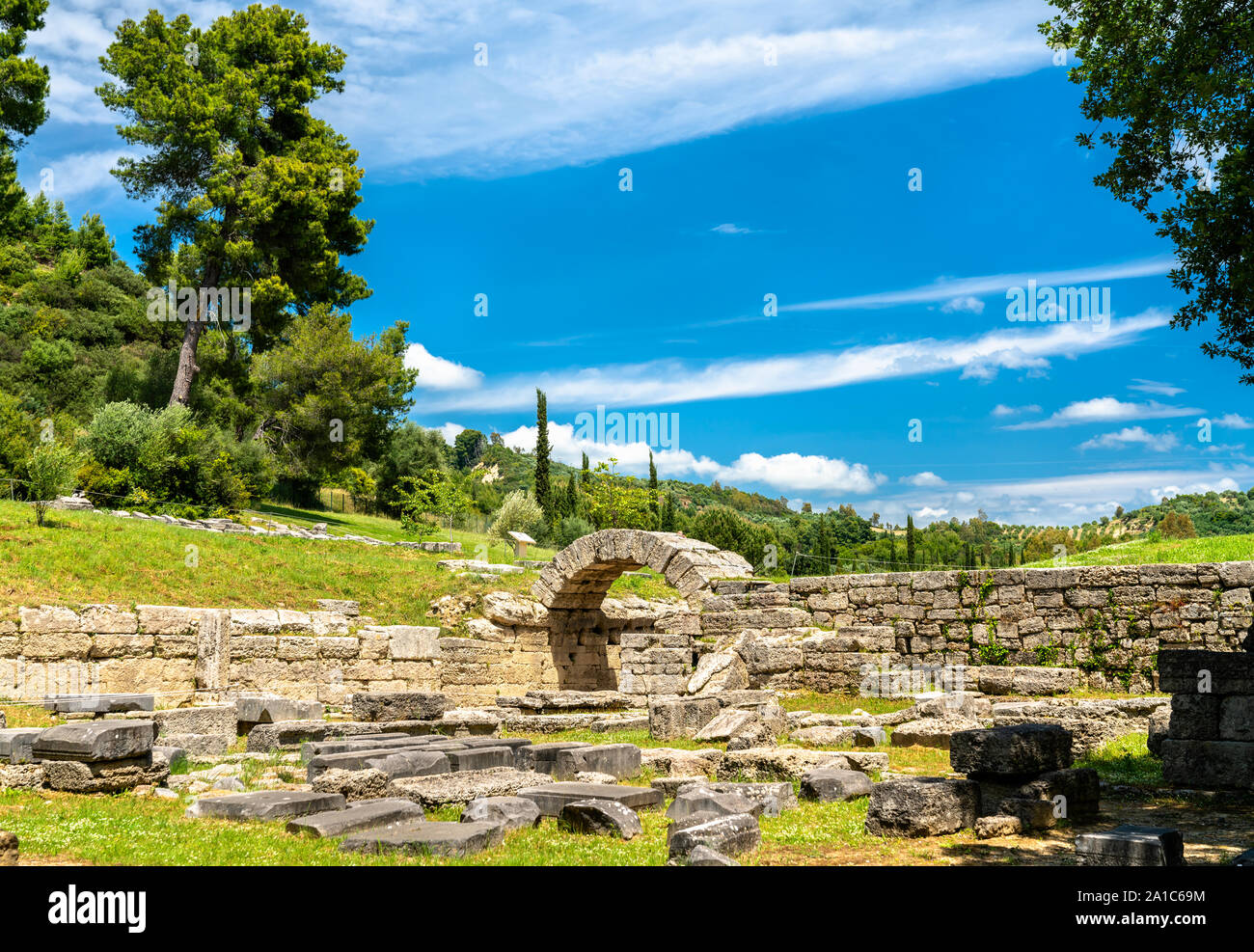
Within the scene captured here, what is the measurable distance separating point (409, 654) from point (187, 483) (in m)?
12.5

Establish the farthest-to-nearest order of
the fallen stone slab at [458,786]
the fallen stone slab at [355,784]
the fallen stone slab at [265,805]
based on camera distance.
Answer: the fallen stone slab at [355,784] → the fallen stone slab at [458,786] → the fallen stone slab at [265,805]

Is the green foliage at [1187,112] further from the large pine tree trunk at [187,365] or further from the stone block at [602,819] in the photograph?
the large pine tree trunk at [187,365]

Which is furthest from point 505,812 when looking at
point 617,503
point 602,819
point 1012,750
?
point 617,503

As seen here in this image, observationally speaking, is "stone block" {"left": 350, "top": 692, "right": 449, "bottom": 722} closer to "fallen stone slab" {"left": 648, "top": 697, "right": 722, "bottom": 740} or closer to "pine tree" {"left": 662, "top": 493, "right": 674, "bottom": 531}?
"fallen stone slab" {"left": 648, "top": 697, "right": 722, "bottom": 740}

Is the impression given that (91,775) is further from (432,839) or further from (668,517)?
(668,517)

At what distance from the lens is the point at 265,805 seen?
645 cm

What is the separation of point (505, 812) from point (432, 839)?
Answer: 1.12m

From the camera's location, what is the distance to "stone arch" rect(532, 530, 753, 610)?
1770 cm

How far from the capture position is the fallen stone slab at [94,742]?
24.7 feet

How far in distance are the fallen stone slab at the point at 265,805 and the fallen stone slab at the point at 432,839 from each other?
0.96m

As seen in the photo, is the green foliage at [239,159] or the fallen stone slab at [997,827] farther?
the green foliage at [239,159]

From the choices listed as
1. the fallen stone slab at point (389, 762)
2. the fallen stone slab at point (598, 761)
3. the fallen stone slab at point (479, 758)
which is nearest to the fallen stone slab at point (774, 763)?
the fallen stone slab at point (598, 761)

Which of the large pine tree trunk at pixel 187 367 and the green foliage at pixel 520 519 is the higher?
the large pine tree trunk at pixel 187 367

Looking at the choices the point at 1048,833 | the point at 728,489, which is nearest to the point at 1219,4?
the point at 1048,833
